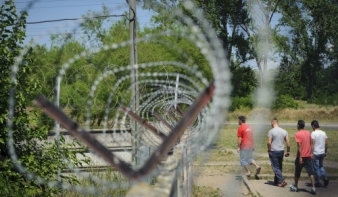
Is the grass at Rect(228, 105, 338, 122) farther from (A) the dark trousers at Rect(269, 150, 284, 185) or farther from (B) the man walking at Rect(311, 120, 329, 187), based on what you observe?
(B) the man walking at Rect(311, 120, 329, 187)

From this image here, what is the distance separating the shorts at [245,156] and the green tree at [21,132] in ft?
19.6

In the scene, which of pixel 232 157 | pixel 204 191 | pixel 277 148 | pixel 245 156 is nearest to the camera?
pixel 204 191

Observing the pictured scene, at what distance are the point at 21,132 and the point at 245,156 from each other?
269 inches

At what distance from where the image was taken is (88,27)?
2622 cm

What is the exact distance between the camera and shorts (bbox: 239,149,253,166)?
43.0ft

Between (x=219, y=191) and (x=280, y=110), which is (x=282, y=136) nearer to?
(x=219, y=191)

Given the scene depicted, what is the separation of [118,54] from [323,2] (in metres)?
34.4

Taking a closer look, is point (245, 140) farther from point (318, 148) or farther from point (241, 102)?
point (241, 102)

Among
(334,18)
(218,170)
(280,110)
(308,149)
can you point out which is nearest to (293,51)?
(334,18)

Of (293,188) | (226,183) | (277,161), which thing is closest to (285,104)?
(226,183)

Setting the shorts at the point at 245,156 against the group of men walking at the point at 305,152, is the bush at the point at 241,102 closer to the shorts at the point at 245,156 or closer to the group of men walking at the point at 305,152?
the shorts at the point at 245,156

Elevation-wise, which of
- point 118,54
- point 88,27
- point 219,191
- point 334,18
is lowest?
point 219,191

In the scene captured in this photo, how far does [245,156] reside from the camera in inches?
523

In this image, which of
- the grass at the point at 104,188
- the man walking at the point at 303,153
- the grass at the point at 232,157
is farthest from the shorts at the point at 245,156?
the grass at the point at 104,188
